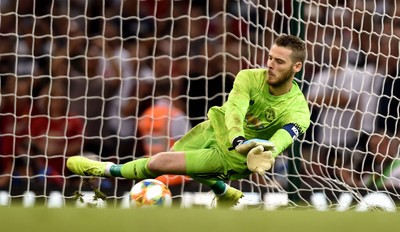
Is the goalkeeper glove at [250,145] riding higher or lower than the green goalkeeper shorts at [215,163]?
higher

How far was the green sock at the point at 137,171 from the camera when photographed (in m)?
6.73

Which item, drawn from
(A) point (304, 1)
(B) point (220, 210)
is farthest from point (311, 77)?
(B) point (220, 210)

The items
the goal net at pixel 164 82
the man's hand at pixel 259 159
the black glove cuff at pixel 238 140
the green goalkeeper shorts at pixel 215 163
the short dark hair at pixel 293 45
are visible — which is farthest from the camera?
the goal net at pixel 164 82

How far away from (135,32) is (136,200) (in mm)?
2365

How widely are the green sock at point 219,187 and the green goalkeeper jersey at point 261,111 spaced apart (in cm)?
57

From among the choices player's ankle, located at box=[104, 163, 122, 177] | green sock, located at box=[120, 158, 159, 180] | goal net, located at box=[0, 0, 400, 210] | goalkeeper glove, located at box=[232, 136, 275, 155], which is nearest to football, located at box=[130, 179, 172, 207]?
green sock, located at box=[120, 158, 159, 180]

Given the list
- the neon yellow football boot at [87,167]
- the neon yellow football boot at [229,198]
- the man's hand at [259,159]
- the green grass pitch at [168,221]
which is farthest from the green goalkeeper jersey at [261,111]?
the green grass pitch at [168,221]

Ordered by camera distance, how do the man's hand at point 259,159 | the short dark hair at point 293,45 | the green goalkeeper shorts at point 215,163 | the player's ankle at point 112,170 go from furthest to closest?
1. the player's ankle at point 112,170
2. the green goalkeeper shorts at point 215,163
3. the short dark hair at point 293,45
4. the man's hand at point 259,159

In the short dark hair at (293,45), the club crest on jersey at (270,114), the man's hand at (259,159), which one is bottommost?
the man's hand at (259,159)

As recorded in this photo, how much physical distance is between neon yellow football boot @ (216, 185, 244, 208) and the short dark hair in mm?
1169

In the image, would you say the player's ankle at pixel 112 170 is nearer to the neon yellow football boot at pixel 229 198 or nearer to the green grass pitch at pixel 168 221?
the neon yellow football boot at pixel 229 198

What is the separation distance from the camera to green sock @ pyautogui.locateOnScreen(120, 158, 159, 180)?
673 centimetres

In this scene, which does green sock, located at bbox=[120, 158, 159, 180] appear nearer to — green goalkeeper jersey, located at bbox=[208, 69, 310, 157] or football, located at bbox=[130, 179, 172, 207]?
football, located at bbox=[130, 179, 172, 207]

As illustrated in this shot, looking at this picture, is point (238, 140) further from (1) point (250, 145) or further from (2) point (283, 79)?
(2) point (283, 79)
